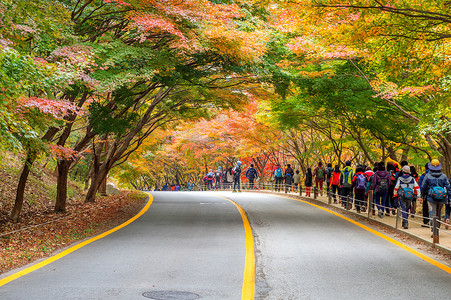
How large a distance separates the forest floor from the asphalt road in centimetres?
88

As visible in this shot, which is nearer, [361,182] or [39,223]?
[39,223]

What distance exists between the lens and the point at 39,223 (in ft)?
44.9

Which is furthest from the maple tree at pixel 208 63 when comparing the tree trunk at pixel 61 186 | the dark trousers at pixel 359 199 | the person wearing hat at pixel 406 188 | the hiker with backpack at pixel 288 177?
the hiker with backpack at pixel 288 177

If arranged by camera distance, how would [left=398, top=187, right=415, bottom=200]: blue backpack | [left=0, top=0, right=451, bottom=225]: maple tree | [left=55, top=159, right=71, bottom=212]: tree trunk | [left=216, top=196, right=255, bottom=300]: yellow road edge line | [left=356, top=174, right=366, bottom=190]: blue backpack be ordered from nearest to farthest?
1. [left=216, top=196, right=255, bottom=300]: yellow road edge line
2. [left=0, top=0, right=451, bottom=225]: maple tree
3. [left=398, top=187, right=415, bottom=200]: blue backpack
4. [left=55, top=159, right=71, bottom=212]: tree trunk
5. [left=356, top=174, right=366, bottom=190]: blue backpack

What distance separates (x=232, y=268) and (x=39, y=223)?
8.15 metres

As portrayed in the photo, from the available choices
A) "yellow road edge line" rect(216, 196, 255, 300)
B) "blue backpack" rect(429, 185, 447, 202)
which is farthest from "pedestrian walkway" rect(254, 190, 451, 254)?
"yellow road edge line" rect(216, 196, 255, 300)

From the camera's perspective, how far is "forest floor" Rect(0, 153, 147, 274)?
9375 millimetres

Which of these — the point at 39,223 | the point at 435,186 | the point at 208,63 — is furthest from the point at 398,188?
the point at 39,223

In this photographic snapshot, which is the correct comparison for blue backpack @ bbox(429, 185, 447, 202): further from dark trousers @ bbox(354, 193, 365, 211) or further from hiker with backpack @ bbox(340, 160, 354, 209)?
hiker with backpack @ bbox(340, 160, 354, 209)

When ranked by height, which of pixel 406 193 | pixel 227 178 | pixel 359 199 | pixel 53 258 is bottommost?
pixel 53 258

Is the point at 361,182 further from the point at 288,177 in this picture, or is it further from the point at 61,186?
the point at 288,177

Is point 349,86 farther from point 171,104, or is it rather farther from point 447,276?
point 447,276

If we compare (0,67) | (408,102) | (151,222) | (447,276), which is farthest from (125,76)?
(408,102)

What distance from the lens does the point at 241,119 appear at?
1181 inches
